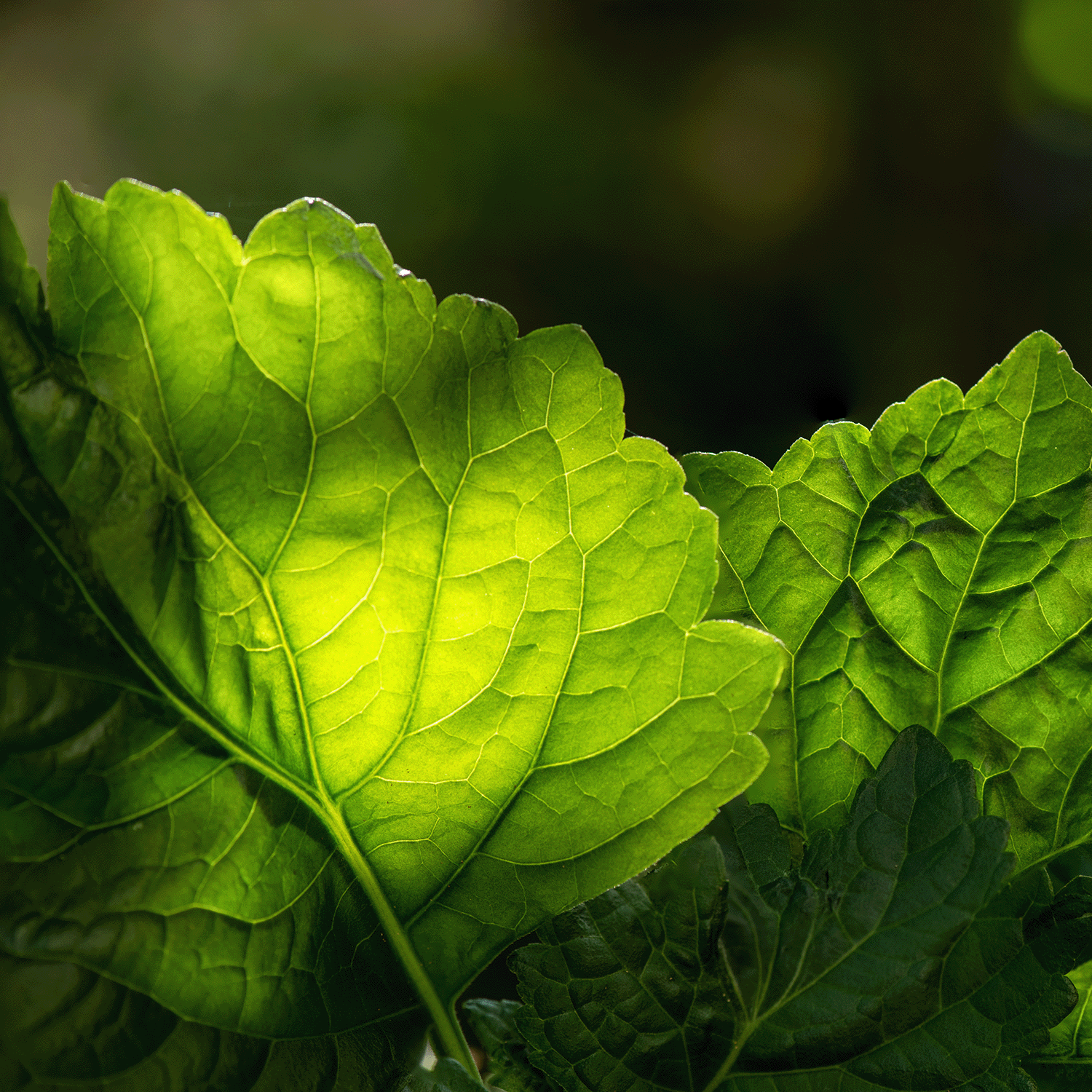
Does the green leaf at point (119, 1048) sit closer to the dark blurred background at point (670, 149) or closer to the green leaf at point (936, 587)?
the green leaf at point (936, 587)

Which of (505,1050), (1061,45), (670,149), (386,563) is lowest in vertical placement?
(505,1050)

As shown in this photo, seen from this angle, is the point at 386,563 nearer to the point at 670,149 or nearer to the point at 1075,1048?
the point at 1075,1048

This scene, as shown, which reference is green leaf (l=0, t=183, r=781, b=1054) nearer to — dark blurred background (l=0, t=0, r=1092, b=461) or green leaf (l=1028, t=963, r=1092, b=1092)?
green leaf (l=1028, t=963, r=1092, b=1092)

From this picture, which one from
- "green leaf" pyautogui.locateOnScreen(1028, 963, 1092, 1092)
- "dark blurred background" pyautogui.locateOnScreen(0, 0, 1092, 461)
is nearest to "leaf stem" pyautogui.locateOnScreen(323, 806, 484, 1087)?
"green leaf" pyautogui.locateOnScreen(1028, 963, 1092, 1092)

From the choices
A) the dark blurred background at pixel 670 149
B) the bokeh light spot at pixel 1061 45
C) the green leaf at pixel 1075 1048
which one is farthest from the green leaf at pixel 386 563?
the bokeh light spot at pixel 1061 45

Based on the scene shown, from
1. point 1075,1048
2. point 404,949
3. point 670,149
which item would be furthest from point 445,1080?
point 670,149

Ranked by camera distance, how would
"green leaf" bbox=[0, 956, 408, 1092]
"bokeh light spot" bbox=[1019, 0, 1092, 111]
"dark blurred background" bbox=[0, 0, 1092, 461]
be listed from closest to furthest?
1. "green leaf" bbox=[0, 956, 408, 1092]
2. "dark blurred background" bbox=[0, 0, 1092, 461]
3. "bokeh light spot" bbox=[1019, 0, 1092, 111]
